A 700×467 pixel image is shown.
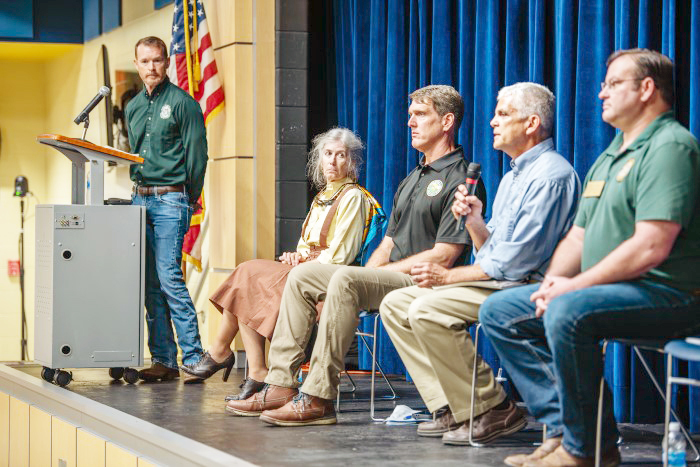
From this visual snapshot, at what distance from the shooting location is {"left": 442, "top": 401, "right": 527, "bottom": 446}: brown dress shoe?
3.08 m

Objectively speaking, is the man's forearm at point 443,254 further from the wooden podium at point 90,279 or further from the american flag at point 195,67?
the american flag at point 195,67

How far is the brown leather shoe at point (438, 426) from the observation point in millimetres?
3238

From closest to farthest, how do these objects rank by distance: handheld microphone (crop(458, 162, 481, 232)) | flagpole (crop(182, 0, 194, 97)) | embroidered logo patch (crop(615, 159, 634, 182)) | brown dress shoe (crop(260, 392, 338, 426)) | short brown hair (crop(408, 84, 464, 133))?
embroidered logo patch (crop(615, 159, 634, 182))
handheld microphone (crop(458, 162, 481, 232))
brown dress shoe (crop(260, 392, 338, 426))
short brown hair (crop(408, 84, 464, 133))
flagpole (crop(182, 0, 194, 97))

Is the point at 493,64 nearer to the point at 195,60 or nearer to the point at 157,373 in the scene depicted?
the point at 195,60

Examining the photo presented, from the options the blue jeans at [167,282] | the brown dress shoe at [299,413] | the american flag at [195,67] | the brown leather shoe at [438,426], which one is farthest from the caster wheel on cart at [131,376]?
the brown leather shoe at [438,426]

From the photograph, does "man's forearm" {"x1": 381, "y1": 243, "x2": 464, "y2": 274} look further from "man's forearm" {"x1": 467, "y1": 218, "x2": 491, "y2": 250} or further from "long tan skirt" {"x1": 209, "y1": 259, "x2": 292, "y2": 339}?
"long tan skirt" {"x1": 209, "y1": 259, "x2": 292, "y2": 339}

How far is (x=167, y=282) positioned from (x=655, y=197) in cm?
262

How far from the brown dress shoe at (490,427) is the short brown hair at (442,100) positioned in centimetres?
105

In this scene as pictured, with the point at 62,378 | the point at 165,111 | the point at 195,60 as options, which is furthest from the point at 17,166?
the point at 62,378

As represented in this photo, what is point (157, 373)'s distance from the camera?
459 cm

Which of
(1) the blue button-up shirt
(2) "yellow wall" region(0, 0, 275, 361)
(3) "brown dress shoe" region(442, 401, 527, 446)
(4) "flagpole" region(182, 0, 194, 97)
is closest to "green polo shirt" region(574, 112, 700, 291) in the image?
(1) the blue button-up shirt

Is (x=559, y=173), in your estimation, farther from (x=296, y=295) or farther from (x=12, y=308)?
(x=12, y=308)

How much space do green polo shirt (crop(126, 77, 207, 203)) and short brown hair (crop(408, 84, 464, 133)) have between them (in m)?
1.35

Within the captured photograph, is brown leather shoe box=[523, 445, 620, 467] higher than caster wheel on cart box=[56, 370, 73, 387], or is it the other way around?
brown leather shoe box=[523, 445, 620, 467]
